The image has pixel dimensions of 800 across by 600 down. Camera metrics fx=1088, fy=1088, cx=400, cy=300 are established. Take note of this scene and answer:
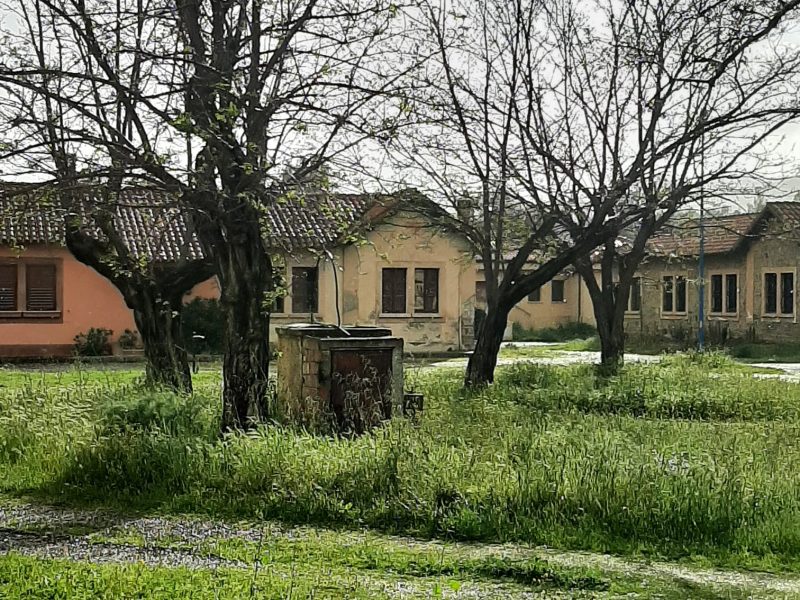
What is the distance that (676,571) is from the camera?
22.5 ft

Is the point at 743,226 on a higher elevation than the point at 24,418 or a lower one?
higher

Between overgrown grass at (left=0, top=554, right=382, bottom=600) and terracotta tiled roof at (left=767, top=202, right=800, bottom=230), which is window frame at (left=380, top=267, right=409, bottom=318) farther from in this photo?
overgrown grass at (left=0, top=554, right=382, bottom=600)

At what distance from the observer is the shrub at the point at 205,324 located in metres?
30.5

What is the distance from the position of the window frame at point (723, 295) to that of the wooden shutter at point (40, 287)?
2396cm

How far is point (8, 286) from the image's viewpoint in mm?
30250

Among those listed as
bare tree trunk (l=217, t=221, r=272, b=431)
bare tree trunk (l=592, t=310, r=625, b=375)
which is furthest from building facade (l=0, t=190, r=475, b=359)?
bare tree trunk (l=217, t=221, r=272, b=431)

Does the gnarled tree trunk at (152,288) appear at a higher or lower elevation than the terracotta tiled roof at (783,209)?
lower

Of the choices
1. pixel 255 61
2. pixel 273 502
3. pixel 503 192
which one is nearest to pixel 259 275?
pixel 255 61

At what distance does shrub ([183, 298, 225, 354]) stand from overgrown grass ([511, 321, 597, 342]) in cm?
1751

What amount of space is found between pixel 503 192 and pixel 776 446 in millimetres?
8623

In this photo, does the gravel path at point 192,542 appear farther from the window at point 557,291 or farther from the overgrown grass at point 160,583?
the window at point 557,291

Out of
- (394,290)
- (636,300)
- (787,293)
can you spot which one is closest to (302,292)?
(394,290)

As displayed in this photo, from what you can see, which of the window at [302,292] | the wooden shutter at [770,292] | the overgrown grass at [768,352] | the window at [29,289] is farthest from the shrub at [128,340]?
the wooden shutter at [770,292]

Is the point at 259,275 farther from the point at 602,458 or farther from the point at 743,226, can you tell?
the point at 743,226
